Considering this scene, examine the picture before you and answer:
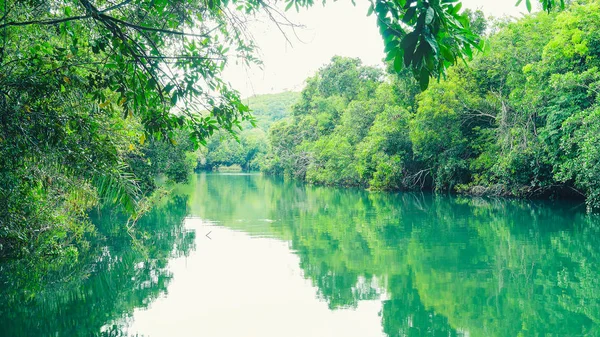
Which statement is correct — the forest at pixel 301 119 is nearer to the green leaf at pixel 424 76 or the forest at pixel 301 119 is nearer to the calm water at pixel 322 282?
the green leaf at pixel 424 76

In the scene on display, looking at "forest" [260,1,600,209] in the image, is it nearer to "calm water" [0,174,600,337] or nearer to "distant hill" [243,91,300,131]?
"calm water" [0,174,600,337]

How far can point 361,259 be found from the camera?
10.5 m

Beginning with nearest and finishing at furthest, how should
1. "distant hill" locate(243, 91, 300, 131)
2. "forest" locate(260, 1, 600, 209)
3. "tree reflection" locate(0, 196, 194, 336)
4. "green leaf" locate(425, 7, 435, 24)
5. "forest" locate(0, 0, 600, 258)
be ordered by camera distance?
"green leaf" locate(425, 7, 435, 24) → "forest" locate(0, 0, 600, 258) → "tree reflection" locate(0, 196, 194, 336) → "forest" locate(260, 1, 600, 209) → "distant hill" locate(243, 91, 300, 131)

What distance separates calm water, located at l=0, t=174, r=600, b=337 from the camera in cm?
650

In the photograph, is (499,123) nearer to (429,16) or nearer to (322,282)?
(322,282)

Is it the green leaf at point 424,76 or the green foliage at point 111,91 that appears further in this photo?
the green foliage at point 111,91

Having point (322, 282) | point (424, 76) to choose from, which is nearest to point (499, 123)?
point (322, 282)

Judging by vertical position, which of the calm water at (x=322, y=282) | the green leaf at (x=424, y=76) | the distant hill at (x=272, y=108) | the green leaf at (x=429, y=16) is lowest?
the calm water at (x=322, y=282)

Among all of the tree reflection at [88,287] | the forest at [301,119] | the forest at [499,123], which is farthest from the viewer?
the forest at [499,123]

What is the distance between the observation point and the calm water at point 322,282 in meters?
6.50

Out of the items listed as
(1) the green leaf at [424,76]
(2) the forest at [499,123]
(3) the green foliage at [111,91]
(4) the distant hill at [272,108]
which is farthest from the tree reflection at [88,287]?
→ (4) the distant hill at [272,108]

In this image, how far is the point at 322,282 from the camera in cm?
875

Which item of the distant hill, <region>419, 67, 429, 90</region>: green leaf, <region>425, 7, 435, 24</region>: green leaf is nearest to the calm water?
<region>419, 67, 429, 90</region>: green leaf

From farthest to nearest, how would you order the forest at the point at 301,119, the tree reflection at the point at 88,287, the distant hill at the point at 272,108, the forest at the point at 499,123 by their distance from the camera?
1. the distant hill at the point at 272,108
2. the forest at the point at 499,123
3. the tree reflection at the point at 88,287
4. the forest at the point at 301,119
